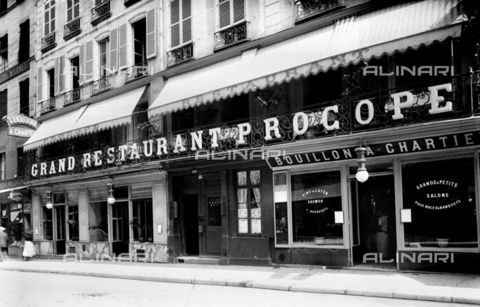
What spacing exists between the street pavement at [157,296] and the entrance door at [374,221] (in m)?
3.92

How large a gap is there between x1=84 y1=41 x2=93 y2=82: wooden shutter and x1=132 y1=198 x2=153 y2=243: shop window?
21.6 ft

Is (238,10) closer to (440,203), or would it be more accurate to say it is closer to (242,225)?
(242,225)

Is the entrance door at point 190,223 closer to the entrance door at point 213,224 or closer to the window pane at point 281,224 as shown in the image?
the entrance door at point 213,224

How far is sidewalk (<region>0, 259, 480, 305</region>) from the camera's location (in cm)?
1066

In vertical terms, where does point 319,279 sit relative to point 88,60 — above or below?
below

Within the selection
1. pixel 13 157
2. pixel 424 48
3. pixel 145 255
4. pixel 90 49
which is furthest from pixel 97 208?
pixel 424 48

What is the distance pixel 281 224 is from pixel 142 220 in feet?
23.0

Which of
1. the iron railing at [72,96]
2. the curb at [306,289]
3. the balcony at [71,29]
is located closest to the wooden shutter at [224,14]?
the curb at [306,289]

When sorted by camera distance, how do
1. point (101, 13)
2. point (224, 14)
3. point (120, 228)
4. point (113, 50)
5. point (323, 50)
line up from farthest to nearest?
1. point (101, 13)
2. point (113, 50)
3. point (120, 228)
4. point (224, 14)
5. point (323, 50)

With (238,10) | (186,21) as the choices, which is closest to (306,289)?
(238,10)

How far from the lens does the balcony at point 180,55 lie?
19.2 m

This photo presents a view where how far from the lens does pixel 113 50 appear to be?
74.1ft

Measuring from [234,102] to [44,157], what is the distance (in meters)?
12.9

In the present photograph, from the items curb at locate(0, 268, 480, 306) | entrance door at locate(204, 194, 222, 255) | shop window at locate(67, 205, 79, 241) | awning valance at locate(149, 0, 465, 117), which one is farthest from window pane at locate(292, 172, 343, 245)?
shop window at locate(67, 205, 79, 241)
